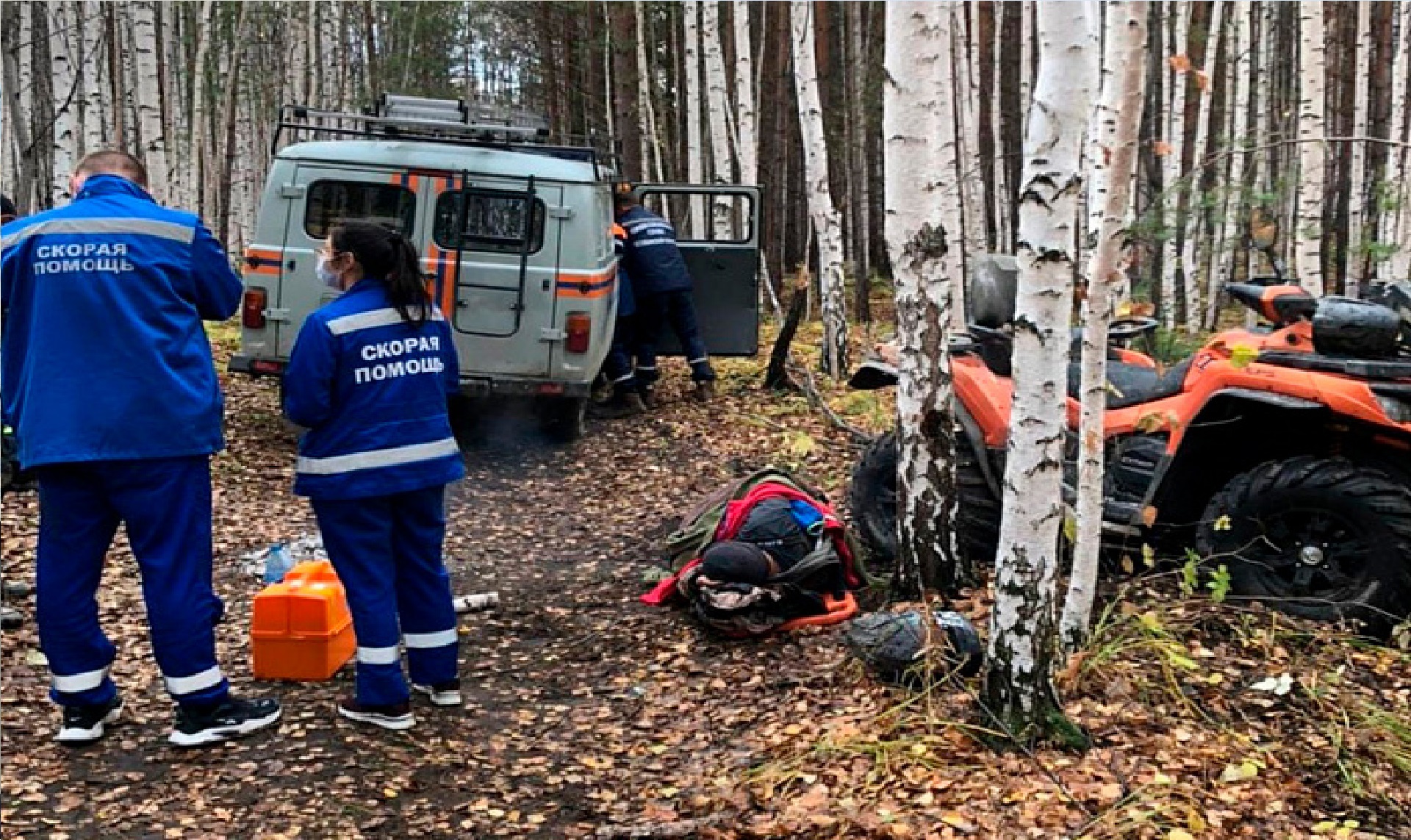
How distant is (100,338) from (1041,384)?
2968mm

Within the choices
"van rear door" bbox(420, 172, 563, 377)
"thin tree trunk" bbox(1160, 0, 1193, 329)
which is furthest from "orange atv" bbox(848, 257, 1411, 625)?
"thin tree trunk" bbox(1160, 0, 1193, 329)

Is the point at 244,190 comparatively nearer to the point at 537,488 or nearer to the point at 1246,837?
the point at 537,488

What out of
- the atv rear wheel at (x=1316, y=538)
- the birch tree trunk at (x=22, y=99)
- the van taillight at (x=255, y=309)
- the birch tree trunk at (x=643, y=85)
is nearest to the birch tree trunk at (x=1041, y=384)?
the atv rear wheel at (x=1316, y=538)

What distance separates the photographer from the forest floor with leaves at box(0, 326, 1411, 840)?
3523 mm

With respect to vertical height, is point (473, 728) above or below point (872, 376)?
below

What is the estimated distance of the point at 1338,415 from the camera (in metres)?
4.82

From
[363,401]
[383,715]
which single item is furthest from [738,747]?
[363,401]

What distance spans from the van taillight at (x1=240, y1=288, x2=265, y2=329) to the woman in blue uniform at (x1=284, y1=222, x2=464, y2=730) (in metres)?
4.07

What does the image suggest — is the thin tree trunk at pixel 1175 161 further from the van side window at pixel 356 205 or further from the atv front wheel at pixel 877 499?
the van side window at pixel 356 205

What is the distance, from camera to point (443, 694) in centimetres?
455

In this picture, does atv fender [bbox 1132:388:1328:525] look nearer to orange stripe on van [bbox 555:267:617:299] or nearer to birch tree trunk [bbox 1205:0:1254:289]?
orange stripe on van [bbox 555:267:617:299]

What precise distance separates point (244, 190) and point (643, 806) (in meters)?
17.7

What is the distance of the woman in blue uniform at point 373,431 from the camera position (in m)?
4.19

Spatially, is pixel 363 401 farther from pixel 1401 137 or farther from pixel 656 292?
pixel 1401 137
